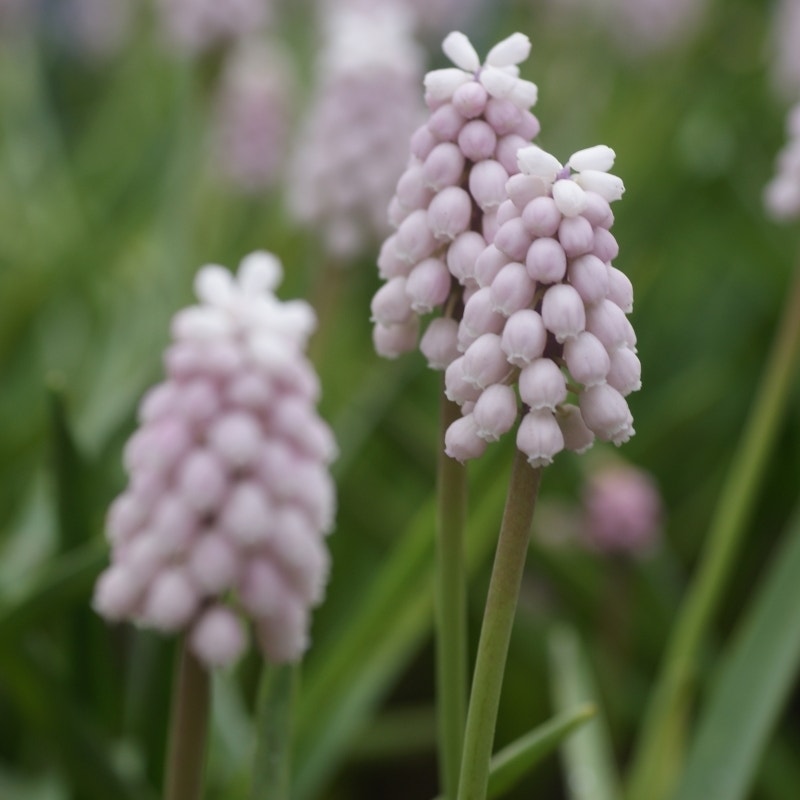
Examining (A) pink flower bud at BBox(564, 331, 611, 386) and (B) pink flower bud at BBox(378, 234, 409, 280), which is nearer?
(A) pink flower bud at BBox(564, 331, 611, 386)

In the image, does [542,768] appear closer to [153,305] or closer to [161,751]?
[161,751]

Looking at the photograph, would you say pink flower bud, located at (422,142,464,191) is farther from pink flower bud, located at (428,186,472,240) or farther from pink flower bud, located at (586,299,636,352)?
pink flower bud, located at (586,299,636,352)

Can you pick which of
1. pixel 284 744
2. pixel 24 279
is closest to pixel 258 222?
pixel 24 279

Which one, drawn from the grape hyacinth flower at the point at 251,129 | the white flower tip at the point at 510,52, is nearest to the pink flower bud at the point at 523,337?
the white flower tip at the point at 510,52

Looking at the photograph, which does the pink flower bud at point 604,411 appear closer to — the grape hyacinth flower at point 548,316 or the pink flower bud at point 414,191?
the grape hyacinth flower at point 548,316

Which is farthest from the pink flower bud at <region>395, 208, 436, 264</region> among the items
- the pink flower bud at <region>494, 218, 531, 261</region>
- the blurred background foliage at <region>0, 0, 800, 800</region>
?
the blurred background foliage at <region>0, 0, 800, 800</region>

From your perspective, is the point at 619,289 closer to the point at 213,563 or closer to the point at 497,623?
the point at 497,623
